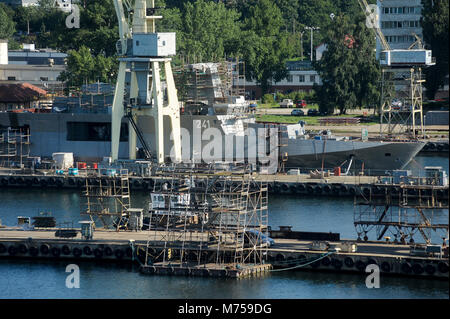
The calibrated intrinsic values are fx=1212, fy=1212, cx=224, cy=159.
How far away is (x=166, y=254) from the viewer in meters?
64.4

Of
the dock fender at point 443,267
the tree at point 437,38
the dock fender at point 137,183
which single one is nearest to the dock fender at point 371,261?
the dock fender at point 443,267

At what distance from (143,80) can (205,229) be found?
33156 mm

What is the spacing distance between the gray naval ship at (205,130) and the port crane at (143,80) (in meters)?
3.39

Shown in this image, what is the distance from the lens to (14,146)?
106m

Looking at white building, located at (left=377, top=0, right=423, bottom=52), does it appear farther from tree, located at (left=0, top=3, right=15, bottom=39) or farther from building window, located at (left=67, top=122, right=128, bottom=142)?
tree, located at (left=0, top=3, right=15, bottom=39)

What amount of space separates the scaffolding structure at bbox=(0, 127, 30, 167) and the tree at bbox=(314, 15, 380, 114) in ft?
119

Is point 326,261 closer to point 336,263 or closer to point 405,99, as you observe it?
point 336,263

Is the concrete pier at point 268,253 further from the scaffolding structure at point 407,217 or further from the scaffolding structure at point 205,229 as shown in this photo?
the scaffolding structure at point 407,217

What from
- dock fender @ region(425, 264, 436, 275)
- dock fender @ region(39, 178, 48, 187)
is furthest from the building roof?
dock fender @ region(425, 264, 436, 275)

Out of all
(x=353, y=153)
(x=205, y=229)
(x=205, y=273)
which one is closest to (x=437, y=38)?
(x=353, y=153)

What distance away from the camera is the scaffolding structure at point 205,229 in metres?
63.0

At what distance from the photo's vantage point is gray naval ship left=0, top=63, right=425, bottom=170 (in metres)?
96.6
